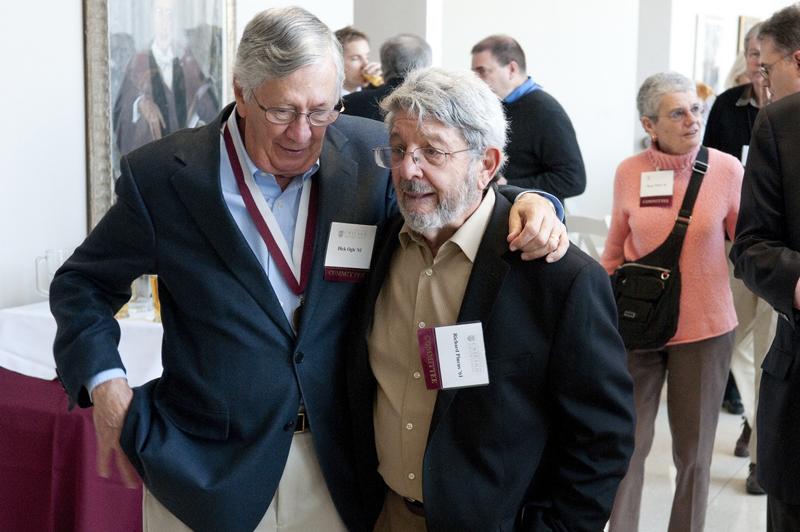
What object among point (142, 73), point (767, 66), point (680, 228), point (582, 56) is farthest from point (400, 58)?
point (582, 56)

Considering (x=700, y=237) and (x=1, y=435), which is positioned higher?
(x=700, y=237)

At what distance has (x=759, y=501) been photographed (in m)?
4.09

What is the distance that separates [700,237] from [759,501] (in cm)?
164

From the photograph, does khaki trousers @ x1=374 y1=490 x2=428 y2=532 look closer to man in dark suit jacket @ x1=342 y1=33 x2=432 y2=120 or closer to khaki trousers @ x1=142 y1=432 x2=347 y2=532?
khaki trousers @ x1=142 y1=432 x2=347 y2=532

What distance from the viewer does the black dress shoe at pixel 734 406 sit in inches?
217

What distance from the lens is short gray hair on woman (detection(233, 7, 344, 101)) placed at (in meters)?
1.68

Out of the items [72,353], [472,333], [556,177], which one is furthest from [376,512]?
[556,177]

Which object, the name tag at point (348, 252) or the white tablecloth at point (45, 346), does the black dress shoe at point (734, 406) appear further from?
the name tag at point (348, 252)

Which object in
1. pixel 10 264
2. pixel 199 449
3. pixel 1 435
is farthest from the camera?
pixel 10 264

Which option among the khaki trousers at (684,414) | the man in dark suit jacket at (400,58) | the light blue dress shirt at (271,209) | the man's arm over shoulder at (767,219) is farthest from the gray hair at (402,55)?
the light blue dress shirt at (271,209)

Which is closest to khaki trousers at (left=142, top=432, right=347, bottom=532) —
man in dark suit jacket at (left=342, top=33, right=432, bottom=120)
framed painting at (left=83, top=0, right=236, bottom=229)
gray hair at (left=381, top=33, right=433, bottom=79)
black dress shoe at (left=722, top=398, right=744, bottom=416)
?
framed painting at (left=83, top=0, right=236, bottom=229)

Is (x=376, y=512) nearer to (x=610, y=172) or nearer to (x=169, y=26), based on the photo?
Answer: (x=169, y=26)

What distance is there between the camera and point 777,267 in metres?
2.08

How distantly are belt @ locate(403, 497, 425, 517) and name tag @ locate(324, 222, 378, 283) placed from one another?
17.4 inches
